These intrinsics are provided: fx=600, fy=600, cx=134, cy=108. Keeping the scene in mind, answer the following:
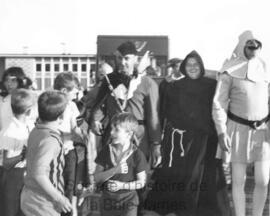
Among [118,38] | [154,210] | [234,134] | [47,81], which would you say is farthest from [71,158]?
[47,81]

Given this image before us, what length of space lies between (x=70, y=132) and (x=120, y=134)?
621 mm

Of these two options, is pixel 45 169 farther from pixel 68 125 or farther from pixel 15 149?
pixel 68 125

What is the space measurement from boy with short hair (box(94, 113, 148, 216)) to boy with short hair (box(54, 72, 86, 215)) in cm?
33

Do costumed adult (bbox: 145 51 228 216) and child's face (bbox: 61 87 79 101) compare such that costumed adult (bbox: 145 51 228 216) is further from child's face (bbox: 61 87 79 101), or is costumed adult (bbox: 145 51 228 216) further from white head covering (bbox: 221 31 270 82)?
child's face (bbox: 61 87 79 101)

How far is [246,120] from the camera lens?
5.20m

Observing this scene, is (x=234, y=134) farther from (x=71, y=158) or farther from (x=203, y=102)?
(x=71, y=158)

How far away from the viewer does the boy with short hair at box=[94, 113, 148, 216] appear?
15.8 ft

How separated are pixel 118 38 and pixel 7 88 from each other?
4647 millimetres

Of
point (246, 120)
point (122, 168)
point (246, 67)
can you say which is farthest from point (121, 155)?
point (246, 67)

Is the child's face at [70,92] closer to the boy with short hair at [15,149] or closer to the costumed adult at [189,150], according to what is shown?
the boy with short hair at [15,149]

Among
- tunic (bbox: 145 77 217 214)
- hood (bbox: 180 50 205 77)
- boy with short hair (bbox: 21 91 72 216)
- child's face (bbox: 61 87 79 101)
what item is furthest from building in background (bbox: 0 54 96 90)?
boy with short hair (bbox: 21 91 72 216)

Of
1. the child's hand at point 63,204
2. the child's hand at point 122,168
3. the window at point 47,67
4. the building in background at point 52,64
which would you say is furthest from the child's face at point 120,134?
the window at point 47,67

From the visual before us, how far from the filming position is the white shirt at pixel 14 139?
16.0ft

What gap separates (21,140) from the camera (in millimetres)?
4906
